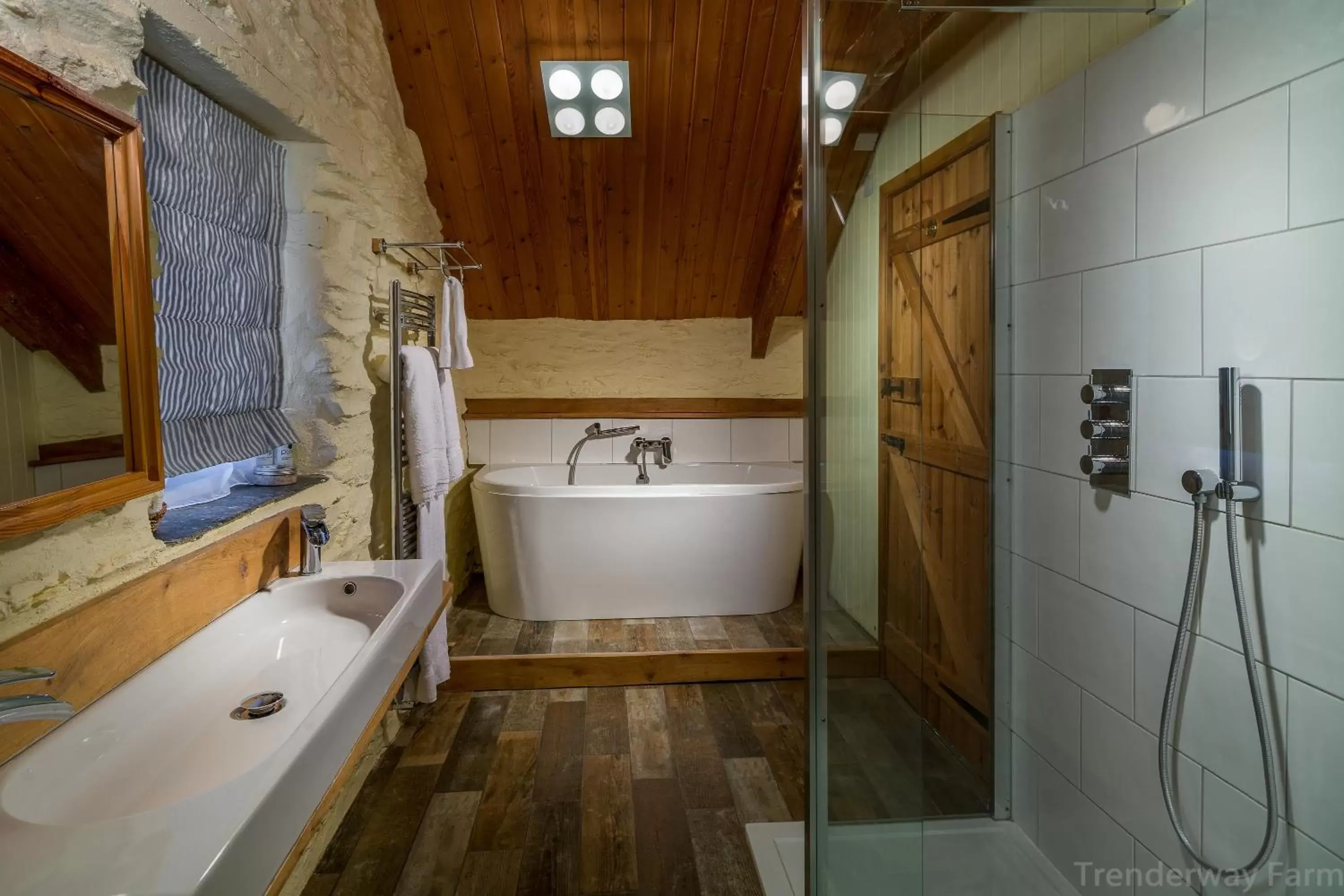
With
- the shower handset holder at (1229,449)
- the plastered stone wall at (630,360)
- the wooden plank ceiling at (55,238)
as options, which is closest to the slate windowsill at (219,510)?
the wooden plank ceiling at (55,238)

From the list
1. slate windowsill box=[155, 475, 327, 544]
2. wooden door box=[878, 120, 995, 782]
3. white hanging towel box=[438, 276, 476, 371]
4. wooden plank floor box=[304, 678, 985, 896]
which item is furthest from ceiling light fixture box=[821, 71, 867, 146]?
white hanging towel box=[438, 276, 476, 371]

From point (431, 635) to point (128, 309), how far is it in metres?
1.75

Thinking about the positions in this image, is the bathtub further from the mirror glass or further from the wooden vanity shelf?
the mirror glass

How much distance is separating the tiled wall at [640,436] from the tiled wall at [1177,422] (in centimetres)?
281

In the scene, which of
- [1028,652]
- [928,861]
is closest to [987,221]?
[1028,652]

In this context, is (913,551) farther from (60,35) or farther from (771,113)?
(771,113)

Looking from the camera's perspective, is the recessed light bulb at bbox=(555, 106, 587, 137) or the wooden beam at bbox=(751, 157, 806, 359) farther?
the wooden beam at bbox=(751, 157, 806, 359)

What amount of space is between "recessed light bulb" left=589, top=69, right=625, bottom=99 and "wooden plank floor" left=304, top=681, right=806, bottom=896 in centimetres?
246

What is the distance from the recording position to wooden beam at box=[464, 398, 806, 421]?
4.39 metres

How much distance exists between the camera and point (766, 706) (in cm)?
284

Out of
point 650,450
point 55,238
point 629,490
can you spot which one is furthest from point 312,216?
point 650,450

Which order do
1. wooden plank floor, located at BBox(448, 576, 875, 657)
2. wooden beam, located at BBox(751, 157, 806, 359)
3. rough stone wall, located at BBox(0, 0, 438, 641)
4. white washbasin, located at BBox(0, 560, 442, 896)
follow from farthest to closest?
wooden beam, located at BBox(751, 157, 806, 359), wooden plank floor, located at BBox(448, 576, 875, 657), rough stone wall, located at BBox(0, 0, 438, 641), white washbasin, located at BBox(0, 560, 442, 896)

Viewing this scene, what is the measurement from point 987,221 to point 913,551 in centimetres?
79

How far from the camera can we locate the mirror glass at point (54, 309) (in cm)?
100
